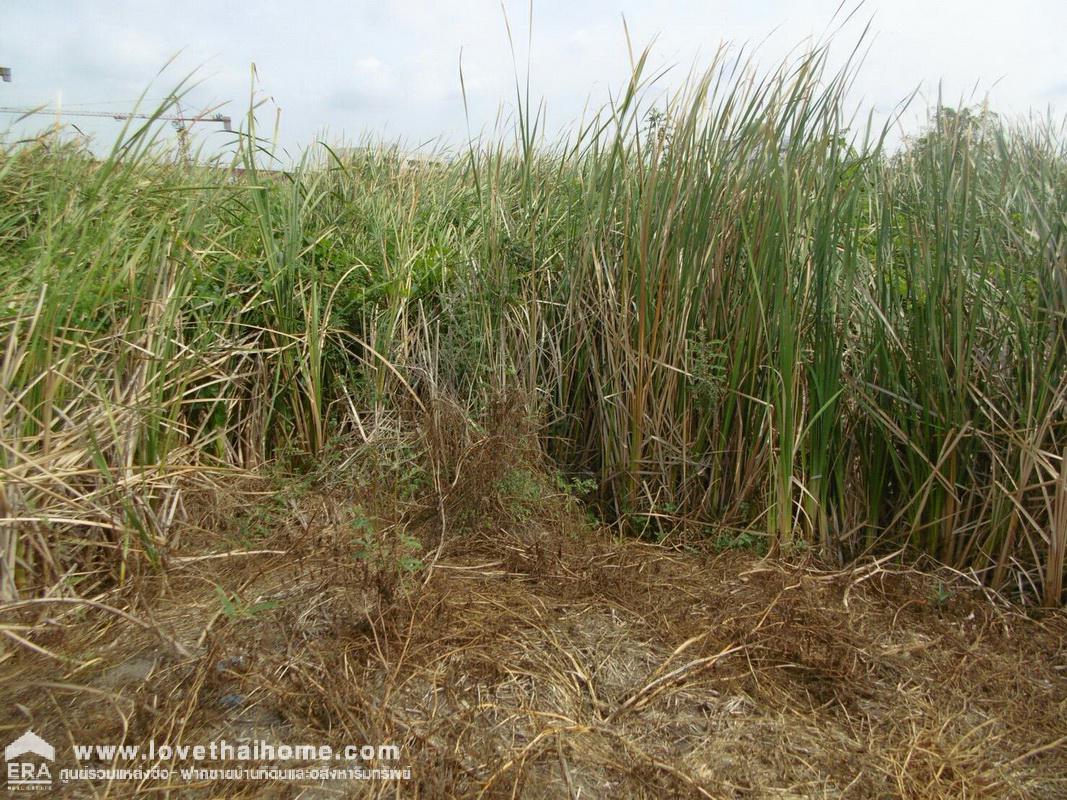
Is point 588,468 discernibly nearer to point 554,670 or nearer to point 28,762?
point 554,670

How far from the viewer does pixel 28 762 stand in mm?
1611

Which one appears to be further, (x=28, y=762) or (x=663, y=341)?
(x=663, y=341)

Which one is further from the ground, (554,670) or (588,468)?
(588,468)

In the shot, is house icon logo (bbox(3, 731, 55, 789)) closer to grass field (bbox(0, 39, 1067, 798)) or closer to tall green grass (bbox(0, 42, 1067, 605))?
grass field (bbox(0, 39, 1067, 798))

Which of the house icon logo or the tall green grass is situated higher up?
the tall green grass

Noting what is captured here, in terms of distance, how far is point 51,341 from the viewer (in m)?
2.30

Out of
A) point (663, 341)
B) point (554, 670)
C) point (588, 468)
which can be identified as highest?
point (663, 341)

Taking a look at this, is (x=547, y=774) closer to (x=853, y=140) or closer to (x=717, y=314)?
(x=717, y=314)

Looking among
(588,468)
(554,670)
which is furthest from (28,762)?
(588,468)

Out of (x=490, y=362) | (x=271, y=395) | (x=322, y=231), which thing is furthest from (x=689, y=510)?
(x=322, y=231)

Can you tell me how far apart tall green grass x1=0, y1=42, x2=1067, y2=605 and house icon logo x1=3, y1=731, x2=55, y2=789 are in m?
0.55

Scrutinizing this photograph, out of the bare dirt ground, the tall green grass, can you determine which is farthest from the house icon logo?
the tall green grass

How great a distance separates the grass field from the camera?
5.88 feet

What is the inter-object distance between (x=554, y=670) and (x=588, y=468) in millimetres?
1281
